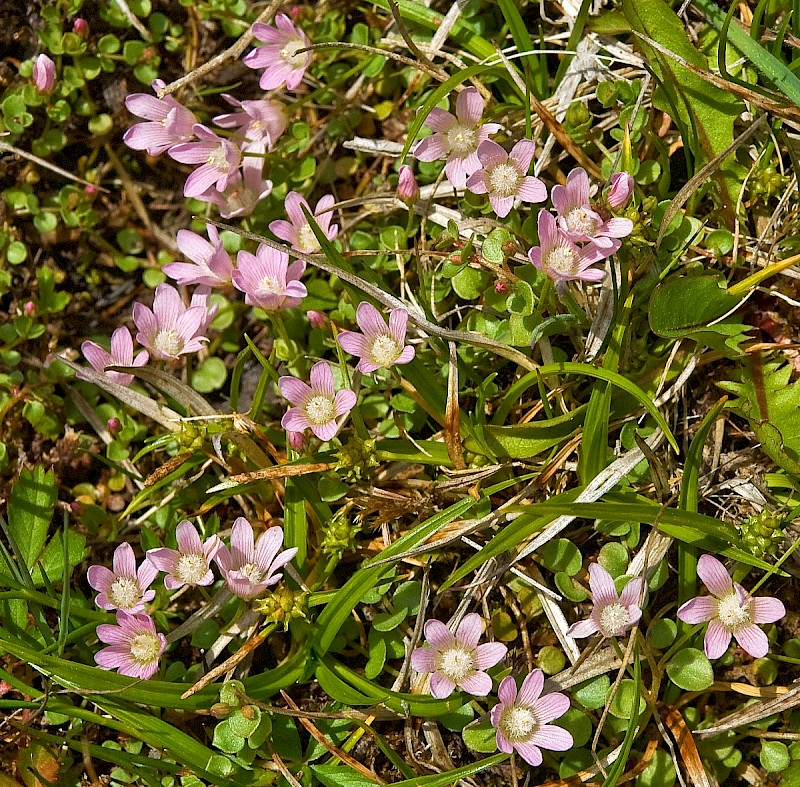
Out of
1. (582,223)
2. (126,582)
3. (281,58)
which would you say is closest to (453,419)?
(582,223)

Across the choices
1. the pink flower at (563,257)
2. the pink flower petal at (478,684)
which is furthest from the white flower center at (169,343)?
the pink flower petal at (478,684)

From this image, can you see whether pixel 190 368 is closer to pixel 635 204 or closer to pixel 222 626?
pixel 222 626

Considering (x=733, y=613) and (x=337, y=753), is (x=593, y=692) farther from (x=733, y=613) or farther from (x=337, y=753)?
(x=337, y=753)

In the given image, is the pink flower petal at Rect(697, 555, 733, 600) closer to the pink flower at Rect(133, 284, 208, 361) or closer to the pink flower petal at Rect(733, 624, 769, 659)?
the pink flower petal at Rect(733, 624, 769, 659)

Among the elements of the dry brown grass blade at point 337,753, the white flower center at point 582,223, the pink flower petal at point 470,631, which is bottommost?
the dry brown grass blade at point 337,753

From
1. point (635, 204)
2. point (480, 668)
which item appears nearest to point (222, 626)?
point (480, 668)

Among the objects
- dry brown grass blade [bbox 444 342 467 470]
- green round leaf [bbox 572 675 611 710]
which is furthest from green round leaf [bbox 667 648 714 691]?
dry brown grass blade [bbox 444 342 467 470]

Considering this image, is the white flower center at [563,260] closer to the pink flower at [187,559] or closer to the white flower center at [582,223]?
the white flower center at [582,223]
